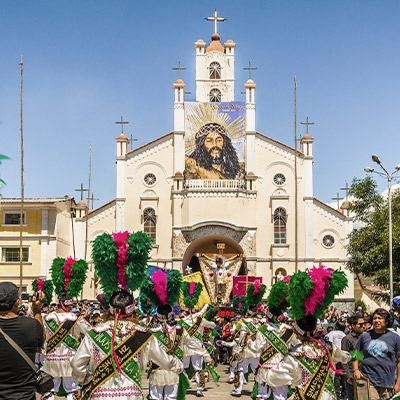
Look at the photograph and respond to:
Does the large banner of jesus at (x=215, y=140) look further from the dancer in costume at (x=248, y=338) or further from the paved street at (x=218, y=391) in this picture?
the dancer in costume at (x=248, y=338)

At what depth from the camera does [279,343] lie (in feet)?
33.5

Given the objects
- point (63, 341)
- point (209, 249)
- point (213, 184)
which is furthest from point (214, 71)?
point (63, 341)

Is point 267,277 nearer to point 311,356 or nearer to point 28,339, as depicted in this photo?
point 311,356

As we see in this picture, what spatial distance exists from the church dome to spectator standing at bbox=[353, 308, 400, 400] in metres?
43.4

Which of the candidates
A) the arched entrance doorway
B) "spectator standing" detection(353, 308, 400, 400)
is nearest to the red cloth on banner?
the arched entrance doorway

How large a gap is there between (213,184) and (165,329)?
3421 centimetres

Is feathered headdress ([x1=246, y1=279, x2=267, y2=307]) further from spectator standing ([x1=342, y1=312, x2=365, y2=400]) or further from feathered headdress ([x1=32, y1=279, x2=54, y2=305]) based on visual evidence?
feathered headdress ([x1=32, y1=279, x2=54, y2=305])

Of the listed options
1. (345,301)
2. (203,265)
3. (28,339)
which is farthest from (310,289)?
(345,301)

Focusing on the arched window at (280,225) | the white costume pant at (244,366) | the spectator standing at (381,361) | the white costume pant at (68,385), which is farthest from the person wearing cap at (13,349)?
the arched window at (280,225)

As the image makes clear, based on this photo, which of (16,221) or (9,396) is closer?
(9,396)

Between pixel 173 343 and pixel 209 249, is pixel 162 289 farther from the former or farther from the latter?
pixel 209 249

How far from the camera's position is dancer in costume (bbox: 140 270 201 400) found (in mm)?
9930

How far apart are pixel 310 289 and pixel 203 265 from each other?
3398 cm

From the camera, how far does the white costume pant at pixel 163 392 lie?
1028 cm
